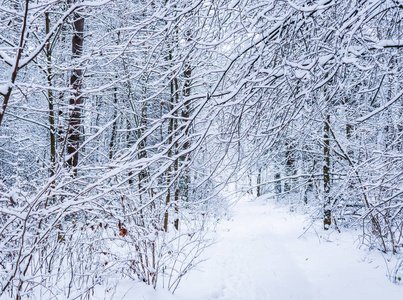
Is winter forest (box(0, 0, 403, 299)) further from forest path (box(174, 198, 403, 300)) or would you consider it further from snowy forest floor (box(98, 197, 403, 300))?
forest path (box(174, 198, 403, 300))

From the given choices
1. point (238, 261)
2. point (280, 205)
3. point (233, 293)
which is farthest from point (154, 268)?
point (280, 205)

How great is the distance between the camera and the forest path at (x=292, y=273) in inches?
172

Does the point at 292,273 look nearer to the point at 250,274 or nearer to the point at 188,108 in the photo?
the point at 250,274

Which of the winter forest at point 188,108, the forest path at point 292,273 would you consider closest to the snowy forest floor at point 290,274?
the forest path at point 292,273

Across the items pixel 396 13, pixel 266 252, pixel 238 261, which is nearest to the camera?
pixel 396 13

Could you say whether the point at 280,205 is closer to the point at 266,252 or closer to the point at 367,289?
the point at 266,252

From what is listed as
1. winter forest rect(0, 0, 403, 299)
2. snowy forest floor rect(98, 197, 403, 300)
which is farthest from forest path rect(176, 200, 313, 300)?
winter forest rect(0, 0, 403, 299)

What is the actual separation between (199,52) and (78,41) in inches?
229

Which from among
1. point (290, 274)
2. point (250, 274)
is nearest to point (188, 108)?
point (250, 274)

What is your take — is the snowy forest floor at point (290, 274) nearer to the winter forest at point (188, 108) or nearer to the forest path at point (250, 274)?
the forest path at point (250, 274)

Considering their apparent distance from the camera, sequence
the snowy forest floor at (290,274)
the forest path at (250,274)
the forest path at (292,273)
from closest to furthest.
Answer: the snowy forest floor at (290,274), the forest path at (292,273), the forest path at (250,274)

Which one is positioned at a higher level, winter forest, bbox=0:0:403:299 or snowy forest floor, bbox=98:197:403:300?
winter forest, bbox=0:0:403:299

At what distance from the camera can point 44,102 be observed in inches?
342

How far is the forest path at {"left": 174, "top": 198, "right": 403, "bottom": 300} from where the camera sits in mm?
4371
